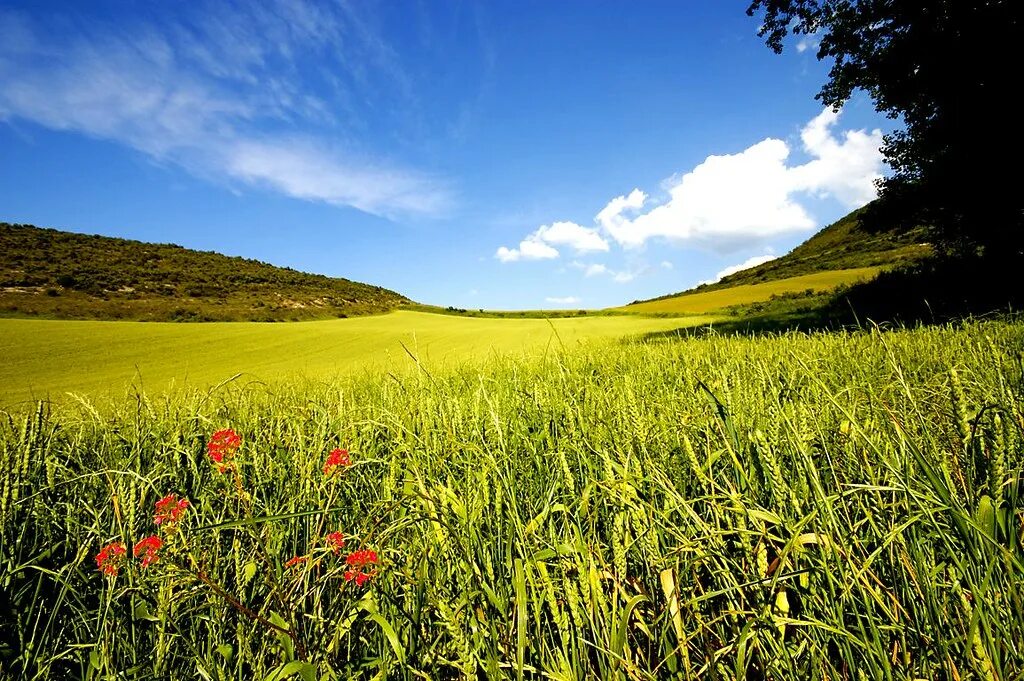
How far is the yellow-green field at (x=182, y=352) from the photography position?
9.38m

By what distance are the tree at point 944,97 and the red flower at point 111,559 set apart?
15313 mm

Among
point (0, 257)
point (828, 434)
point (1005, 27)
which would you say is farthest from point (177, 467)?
point (0, 257)

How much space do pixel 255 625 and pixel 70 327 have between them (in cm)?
2474

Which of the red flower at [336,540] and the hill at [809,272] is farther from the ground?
the hill at [809,272]

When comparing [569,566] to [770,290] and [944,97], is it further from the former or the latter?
[770,290]

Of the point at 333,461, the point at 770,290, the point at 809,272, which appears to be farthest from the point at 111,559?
the point at 809,272

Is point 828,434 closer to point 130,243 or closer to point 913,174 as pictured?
point 913,174

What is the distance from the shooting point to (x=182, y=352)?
14812 mm

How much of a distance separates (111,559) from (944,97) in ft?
52.7

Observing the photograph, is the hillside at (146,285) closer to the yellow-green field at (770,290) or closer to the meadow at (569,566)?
the yellow-green field at (770,290)

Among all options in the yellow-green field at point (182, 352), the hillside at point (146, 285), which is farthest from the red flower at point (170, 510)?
the hillside at point (146, 285)

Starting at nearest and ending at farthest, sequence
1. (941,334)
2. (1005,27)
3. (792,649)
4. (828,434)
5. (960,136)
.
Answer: (792,649) → (828,434) → (941,334) → (1005,27) → (960,136)

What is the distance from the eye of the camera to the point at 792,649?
1031 mm

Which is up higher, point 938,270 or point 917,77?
point 917,77
